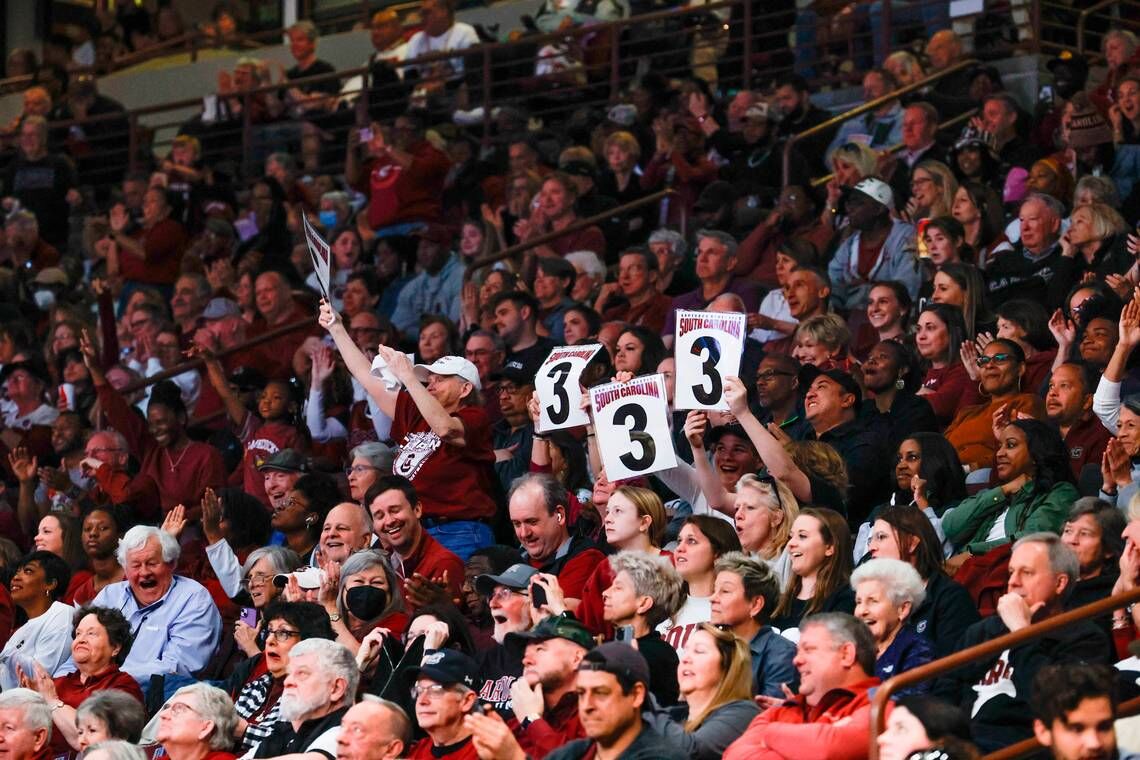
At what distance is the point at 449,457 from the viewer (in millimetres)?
10203

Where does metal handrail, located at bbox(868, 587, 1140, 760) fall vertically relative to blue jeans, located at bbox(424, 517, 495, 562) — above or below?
above

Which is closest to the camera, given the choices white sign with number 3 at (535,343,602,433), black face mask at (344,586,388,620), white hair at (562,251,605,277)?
black face mask at (344,586,388,620)

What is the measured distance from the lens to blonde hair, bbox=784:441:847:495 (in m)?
9.12

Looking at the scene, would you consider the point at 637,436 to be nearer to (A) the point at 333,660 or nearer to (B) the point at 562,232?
(A) the point at 333,660

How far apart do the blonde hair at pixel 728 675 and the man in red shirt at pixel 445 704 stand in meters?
0.78

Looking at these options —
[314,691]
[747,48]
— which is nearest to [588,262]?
[747,48]

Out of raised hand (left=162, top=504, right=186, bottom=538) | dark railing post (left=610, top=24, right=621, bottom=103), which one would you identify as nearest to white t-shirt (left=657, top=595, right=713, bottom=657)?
raised hand (left=162, top=504, right=186, bottom=538)

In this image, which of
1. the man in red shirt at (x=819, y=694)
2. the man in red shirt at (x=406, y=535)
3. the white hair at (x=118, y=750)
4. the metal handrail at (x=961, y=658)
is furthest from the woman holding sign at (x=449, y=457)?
the metal handrail at (x=961, y=658)

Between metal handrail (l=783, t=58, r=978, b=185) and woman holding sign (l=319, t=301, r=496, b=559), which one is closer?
woman holding sign (l=319, t=301, r=496, b=559)

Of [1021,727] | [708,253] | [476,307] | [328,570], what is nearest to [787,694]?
[1021,727]

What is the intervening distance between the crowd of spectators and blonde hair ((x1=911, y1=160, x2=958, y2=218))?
0.06 ft

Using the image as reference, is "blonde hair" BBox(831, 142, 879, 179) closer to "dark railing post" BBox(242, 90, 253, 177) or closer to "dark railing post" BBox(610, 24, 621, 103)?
"dark railing post" BBox(610, 24, 621, 103)

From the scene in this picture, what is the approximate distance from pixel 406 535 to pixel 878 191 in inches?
165

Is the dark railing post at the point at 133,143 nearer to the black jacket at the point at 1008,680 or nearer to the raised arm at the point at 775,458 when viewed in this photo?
the raised arm at the point at 775,458
